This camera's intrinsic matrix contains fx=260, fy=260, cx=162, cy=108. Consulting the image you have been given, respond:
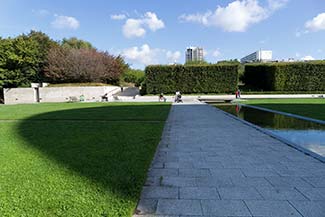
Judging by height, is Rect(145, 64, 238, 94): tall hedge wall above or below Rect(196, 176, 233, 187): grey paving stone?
above

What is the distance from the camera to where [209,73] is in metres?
32.6

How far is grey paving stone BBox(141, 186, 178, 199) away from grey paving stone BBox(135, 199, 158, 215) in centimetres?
12

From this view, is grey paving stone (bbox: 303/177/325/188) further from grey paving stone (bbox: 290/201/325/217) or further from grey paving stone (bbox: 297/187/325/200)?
grey paving stone (bbox: 290/201/325/217)

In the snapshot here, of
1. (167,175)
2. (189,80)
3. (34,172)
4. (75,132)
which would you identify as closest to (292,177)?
(167,175)

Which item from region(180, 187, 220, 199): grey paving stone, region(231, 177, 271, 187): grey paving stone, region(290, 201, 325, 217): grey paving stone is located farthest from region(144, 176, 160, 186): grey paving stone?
region(290, 201, 325, 217): grey paving stone

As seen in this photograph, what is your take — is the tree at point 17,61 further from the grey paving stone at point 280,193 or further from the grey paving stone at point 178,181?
the grey paving stone at point 280,193

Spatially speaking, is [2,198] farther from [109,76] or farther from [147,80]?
[109,76]

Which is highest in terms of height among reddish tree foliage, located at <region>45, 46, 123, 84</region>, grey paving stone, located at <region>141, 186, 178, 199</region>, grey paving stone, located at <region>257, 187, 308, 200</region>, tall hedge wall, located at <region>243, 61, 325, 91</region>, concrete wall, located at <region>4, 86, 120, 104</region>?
reddish tree foliage, located at <region>45, 46, 123, 84</region>

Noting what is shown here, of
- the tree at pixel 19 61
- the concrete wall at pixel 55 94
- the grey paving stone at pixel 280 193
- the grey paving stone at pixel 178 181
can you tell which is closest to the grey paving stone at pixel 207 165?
the grey paving stone at pixel 178 181

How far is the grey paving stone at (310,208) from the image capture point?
9.62 feet

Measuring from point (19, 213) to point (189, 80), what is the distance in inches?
1209

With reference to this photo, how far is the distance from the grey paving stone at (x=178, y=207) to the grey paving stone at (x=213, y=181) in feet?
2.04

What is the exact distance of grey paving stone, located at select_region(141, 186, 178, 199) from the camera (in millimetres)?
3427

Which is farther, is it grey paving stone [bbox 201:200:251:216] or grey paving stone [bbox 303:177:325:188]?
grey paving stone [bbox 303:177:325:188]
